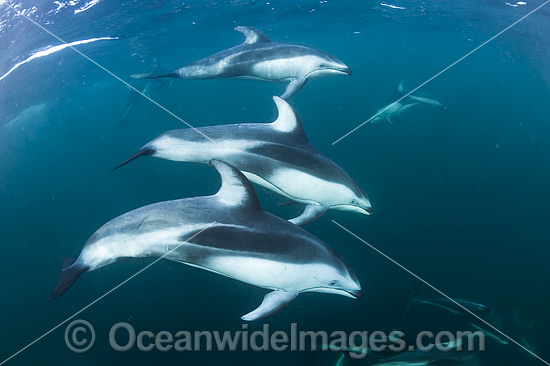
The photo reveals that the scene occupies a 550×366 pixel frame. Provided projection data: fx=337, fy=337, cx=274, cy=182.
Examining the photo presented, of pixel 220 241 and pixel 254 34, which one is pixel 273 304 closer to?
pixel 220 241

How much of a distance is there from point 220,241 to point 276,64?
18.0 feet

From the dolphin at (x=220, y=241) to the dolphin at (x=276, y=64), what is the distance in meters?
4.52

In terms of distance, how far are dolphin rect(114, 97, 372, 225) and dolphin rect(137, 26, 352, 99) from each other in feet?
9.18

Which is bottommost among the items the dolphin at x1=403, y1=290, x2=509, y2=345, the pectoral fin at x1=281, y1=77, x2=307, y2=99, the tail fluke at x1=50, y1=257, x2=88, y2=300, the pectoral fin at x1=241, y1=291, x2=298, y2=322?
the dolphin at x1=403, y1=290, x2=509, y2=345

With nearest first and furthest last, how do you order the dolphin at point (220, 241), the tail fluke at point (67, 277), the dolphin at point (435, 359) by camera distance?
the tail fluke at point (67, 277) < the dolphin at point (220, 241) < the dolphin at point (435, 359)

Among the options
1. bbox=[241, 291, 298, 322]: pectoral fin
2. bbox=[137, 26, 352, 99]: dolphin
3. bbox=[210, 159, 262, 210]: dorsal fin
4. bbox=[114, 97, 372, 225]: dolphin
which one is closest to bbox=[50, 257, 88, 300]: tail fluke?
bbox=[114, 97, 372, 225]: dolphin

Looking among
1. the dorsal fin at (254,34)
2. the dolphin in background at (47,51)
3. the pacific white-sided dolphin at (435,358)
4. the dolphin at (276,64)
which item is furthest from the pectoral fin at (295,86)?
the dolphin in background at (47,51)

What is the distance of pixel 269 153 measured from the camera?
5223 mm

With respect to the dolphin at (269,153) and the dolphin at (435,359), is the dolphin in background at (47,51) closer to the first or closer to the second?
the dolphin at (269,153)

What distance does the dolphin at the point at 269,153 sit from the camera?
5.23m

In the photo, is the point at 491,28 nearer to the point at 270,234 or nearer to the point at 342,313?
the point at 342,313

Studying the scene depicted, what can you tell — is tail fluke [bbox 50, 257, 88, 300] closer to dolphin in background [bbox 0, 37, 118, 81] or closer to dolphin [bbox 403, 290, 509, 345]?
dolphin [bbox 403, 290, 509, 345]

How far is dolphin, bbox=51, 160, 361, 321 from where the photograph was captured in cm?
397

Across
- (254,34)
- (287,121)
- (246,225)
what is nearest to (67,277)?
(246,225)
